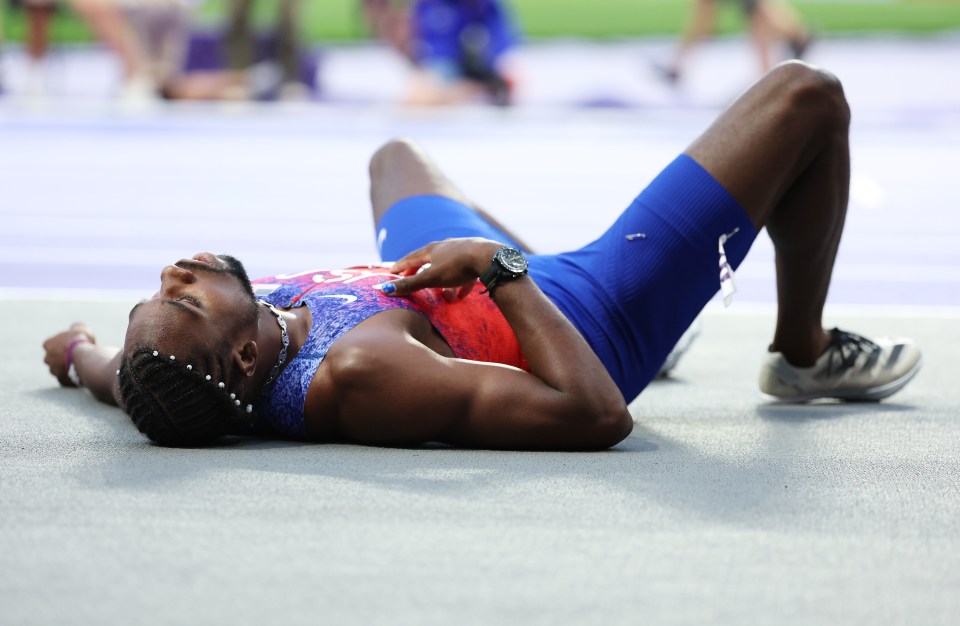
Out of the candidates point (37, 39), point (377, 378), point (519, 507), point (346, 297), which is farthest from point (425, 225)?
point (37, 39)

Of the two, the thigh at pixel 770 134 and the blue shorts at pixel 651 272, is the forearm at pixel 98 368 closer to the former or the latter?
the blue shorts at pixel 651 272

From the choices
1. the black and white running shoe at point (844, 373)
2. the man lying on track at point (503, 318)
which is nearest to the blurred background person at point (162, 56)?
the man lying on track at point (503, 318)

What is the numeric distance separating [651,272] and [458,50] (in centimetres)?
908

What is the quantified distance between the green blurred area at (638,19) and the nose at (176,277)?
42.1ft

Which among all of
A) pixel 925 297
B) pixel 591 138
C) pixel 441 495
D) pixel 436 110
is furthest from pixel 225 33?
pixel 441 495

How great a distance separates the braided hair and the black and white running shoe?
1313mm

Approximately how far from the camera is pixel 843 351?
347cm

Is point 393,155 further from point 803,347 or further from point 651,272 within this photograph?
point 803,347

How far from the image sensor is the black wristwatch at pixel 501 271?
282 cm

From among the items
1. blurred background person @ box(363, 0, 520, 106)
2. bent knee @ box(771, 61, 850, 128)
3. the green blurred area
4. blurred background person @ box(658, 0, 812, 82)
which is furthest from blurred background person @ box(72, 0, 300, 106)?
bent knee @ box(771, 61, 850, 128)

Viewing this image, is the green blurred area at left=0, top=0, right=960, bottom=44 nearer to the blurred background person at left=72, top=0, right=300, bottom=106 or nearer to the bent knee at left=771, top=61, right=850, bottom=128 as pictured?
the blurred background person at left=72, top=0, right=300, bottom=106

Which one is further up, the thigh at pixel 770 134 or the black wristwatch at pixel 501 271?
the thigh at pixel 770 134

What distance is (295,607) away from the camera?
1867 millimetres

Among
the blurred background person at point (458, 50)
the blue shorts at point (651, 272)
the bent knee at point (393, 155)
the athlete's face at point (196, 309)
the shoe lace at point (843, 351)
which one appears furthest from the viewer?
the blurred background person at point (458, 50)
